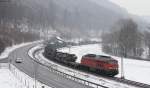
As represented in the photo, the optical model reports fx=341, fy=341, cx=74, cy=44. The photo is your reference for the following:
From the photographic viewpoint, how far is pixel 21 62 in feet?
330

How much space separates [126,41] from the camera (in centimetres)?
15312

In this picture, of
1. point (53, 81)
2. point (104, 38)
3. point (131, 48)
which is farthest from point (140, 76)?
point (104, 38)

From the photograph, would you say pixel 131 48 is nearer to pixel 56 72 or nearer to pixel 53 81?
pixel 56 72

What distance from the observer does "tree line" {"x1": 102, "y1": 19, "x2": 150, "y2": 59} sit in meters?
153

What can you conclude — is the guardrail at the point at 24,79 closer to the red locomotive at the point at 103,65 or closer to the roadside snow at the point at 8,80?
the roadside snow at the point at 8,80

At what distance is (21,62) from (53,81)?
121 ft

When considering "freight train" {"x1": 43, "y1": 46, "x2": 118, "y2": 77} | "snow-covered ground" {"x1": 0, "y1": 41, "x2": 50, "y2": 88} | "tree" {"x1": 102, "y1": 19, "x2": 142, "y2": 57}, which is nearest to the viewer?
"snow-covered ground" {"x1": 0, "y1": 41, "x2": 50, "y2": 88}

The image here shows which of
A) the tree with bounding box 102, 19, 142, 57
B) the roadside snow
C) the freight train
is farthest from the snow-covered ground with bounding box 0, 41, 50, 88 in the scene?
the tree with bounding box 102, 19, 142, 57

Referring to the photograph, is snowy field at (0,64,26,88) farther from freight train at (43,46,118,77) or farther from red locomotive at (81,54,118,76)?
red locomotive at (81,54,118,76)

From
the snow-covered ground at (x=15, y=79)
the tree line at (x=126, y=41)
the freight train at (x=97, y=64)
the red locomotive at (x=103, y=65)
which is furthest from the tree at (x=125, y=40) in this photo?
the snow-covered ground at (x=15, y=79)

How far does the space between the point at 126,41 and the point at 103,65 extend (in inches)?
3352

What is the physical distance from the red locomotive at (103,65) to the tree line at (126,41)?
7162cm

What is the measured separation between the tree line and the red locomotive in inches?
2820

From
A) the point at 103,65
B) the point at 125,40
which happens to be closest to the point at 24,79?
the point at 103,65
